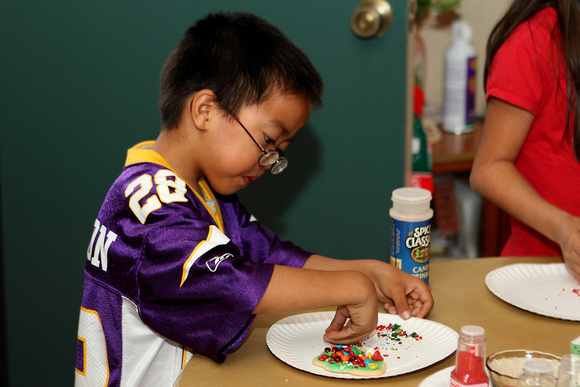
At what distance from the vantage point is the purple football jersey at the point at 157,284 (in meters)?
0.95

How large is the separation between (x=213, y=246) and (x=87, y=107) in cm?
102

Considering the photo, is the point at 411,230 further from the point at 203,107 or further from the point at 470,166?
the point at 470,166

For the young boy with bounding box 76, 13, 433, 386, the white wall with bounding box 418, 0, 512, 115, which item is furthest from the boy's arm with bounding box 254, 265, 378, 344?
the white wall with bounding box 418, 0, 512, 115

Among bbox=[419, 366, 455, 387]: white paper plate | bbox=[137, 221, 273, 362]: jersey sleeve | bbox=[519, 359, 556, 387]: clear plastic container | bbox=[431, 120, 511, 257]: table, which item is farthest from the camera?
bbox=[431, 120, 511, 257]: table

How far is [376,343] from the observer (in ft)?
3.27

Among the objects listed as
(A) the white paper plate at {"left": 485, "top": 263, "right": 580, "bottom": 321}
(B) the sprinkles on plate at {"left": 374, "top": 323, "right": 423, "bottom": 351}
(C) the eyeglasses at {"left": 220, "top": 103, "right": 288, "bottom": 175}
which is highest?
(C) the eyeglasses at {"left": 220, "top": 103, "right": 288, "bottom": 175}

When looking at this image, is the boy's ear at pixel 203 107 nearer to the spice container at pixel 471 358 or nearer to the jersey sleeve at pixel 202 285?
the jersey sleeve at pixel 202 285

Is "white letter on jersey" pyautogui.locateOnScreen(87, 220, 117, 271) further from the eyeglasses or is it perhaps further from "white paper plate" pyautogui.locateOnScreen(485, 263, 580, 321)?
"white paper plate" pyautogui.locateOnScreen(485, 263, 580, 321)

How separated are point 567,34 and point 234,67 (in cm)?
63

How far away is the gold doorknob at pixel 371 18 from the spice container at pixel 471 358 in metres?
1.12

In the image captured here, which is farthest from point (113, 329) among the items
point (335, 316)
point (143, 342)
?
point (335, 316)

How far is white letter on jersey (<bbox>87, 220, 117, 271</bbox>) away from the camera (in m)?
1.04

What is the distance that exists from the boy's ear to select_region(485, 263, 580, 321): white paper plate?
500 millimetres

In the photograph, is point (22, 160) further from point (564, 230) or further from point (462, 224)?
point (462, 224)
